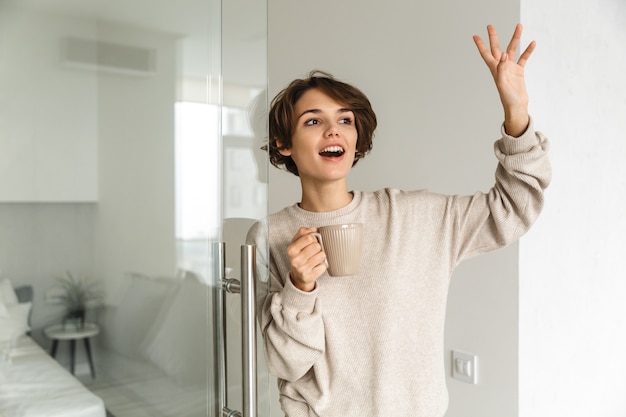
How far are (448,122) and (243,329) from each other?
1168mm

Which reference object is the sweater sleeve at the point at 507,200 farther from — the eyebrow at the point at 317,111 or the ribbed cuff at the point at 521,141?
the eyebrow at the point at 317,111

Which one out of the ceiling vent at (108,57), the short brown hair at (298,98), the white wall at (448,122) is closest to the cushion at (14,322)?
the ceiling vent at (108,57)

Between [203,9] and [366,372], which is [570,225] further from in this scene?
[203,9]

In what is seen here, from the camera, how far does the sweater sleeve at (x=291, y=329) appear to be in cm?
94

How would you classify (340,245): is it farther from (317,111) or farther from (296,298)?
(317,111)

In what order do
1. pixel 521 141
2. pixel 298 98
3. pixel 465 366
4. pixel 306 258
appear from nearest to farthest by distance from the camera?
pixel 306 258, pixel 521 141, pixel 298 98, pixel 465 366

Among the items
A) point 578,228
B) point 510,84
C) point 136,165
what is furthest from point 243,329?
point 578,228

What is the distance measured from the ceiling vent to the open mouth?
44 centimetres

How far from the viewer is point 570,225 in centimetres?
200

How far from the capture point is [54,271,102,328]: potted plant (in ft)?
2.08

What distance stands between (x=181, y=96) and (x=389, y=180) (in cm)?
128

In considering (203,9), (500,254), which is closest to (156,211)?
(203,9)

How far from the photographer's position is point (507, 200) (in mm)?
1100

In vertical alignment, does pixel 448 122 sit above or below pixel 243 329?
above
